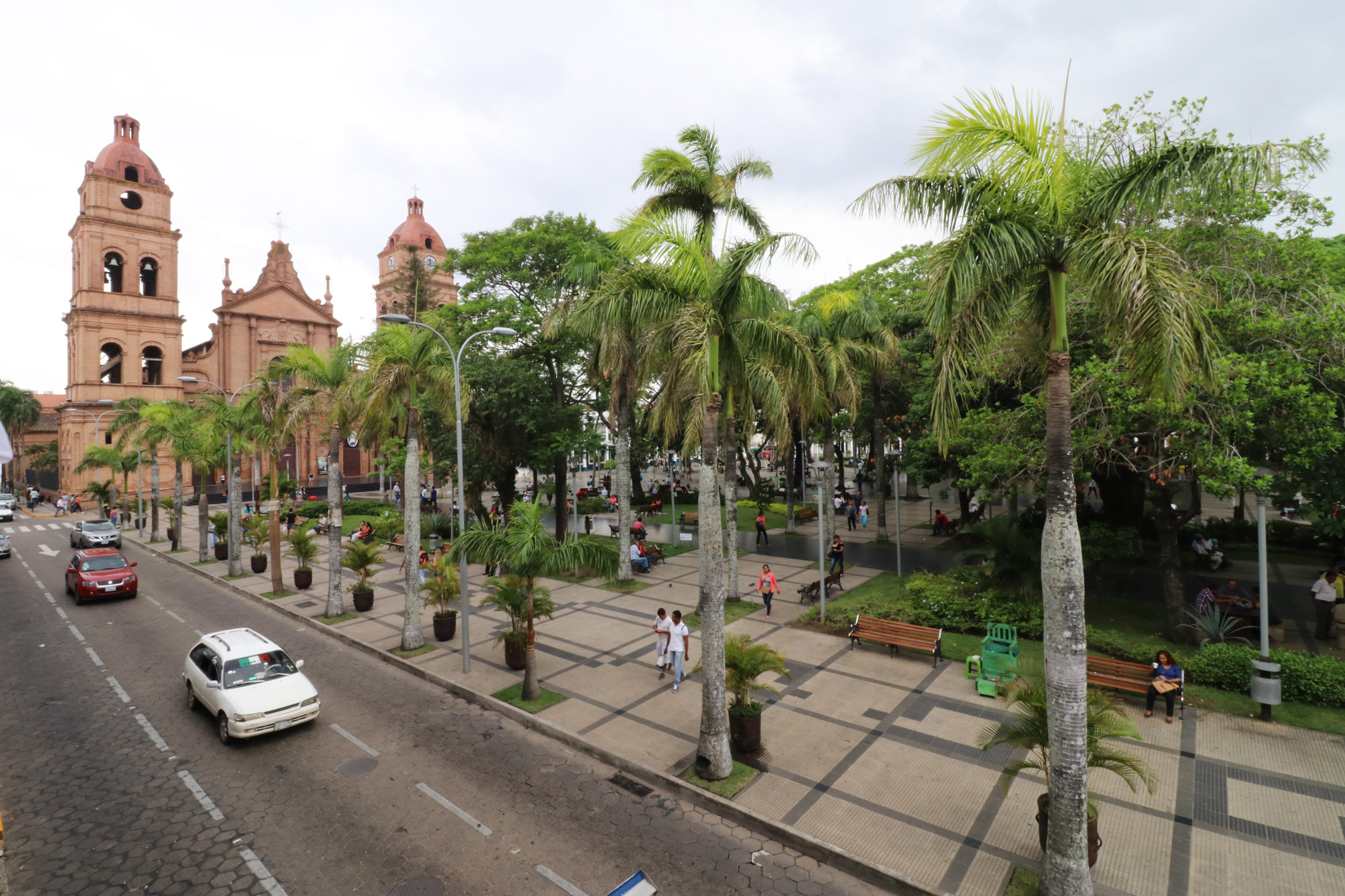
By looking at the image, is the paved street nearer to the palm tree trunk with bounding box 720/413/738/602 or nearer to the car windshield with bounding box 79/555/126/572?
the palm tree trunk with bounding box 720/413/738/602

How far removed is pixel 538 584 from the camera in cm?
2438

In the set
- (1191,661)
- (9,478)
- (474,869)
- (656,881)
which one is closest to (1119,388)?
(1191,661)

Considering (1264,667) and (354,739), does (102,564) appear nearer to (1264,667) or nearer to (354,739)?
(354,739)

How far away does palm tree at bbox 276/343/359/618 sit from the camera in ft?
62.3

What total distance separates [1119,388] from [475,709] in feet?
47.7

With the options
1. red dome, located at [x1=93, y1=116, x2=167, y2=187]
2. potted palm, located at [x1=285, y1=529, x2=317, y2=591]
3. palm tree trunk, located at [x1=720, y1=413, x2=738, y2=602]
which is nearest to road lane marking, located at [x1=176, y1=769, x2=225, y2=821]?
palm tree trunk, located at [x1=720, y1=413, x2=738, y2=602]

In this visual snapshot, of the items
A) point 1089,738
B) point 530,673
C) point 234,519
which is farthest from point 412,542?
point 234,519

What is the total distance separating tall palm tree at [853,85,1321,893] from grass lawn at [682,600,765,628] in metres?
11.1

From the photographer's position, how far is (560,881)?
25.6 ft

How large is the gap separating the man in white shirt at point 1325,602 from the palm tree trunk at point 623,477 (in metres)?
18.3

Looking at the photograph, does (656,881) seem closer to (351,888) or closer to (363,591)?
(351,888)

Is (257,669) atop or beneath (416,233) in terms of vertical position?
beneath

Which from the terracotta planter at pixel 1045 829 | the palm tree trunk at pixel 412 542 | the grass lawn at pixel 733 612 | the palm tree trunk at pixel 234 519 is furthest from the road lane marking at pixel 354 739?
the palm tree trunk at pixel 234 519

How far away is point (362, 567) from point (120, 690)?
677cm
